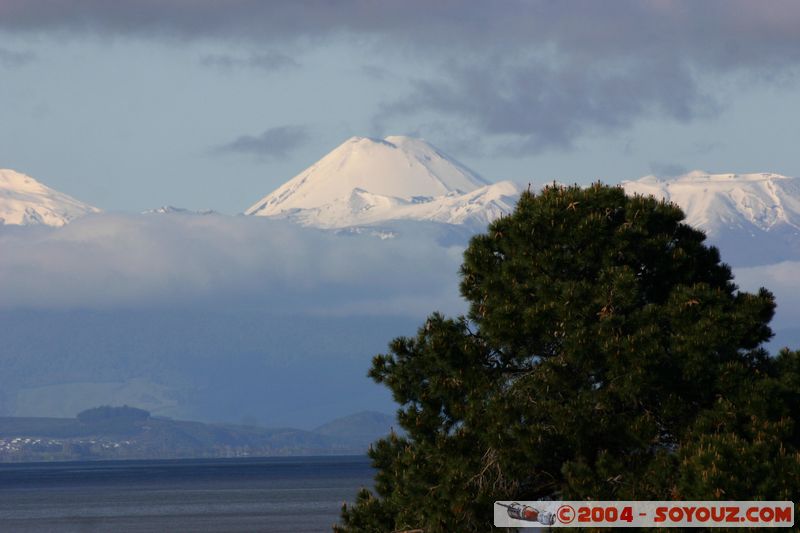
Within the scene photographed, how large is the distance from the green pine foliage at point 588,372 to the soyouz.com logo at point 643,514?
1.69 ft

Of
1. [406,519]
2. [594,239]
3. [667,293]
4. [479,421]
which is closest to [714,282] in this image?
[667,293]

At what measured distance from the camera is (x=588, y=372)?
42.2 m

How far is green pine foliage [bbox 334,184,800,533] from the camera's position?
40.6 metres

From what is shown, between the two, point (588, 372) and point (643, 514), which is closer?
point (643, 514)

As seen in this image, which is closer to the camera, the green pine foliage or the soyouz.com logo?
the soyouz.com logo

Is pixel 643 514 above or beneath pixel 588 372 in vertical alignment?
beneath

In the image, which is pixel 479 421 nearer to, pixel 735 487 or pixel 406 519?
pixel 406 519

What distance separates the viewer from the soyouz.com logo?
3688 cm

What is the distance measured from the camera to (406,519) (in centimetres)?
4606

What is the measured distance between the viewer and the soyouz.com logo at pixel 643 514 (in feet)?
121

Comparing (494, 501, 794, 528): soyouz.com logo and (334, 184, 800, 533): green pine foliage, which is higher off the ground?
(334, 184, 800, 533): green pine foliage

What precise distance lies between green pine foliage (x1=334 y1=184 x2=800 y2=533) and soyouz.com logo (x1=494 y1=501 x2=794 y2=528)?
51cm

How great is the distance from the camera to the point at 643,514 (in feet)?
128

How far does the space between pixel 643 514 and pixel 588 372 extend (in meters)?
4.85
